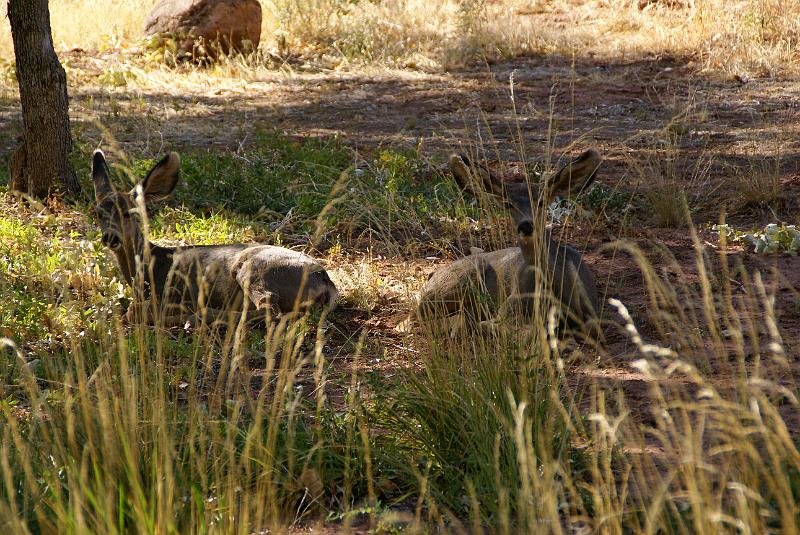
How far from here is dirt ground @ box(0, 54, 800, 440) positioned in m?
7.67

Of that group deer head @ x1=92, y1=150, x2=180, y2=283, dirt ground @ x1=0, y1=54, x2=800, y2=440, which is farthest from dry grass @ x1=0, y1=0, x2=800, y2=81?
deer head @ x1=92, y1=150, x2=180, y2=283

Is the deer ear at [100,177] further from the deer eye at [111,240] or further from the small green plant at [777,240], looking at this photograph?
the small green plant at [777,240]

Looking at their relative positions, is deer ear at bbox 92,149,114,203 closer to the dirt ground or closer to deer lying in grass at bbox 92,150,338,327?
deer lying in grass at bbox 92,150,338,327

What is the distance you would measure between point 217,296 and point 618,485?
3.84 meters

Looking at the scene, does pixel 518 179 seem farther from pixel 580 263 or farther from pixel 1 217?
pixel 1 217

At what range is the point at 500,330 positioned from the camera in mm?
4523

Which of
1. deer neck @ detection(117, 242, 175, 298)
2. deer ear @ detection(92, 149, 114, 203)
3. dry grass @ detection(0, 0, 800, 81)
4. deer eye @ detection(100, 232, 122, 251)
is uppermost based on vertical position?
dry grass @ detection(0, 0, 800, 81)

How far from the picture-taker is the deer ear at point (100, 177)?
6.89 meters

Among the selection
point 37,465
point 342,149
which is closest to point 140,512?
point 37,465

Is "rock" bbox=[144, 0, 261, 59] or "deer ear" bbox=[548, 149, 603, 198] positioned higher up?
"rock" bbox=[144, 0, 261, 59]

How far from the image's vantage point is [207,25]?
51.7 ft

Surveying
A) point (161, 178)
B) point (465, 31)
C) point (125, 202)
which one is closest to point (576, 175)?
point (161, 178)

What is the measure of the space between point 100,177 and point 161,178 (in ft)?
1.62

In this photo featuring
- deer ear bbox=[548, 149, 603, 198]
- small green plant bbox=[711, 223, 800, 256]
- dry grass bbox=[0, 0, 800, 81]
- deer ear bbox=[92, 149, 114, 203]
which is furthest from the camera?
dry grass bbox=[0, 0, 800, 81]
